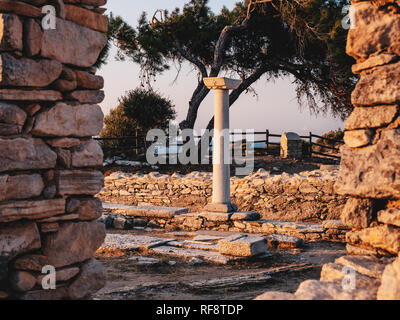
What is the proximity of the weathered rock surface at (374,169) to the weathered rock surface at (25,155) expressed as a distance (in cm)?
212

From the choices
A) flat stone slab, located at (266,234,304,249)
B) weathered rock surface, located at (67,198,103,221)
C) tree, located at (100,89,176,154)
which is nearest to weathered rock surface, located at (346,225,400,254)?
weathered rock surface, located at (67,198,103,221)

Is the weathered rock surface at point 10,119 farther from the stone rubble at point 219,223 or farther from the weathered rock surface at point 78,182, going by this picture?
the stone rubble at point 219,223

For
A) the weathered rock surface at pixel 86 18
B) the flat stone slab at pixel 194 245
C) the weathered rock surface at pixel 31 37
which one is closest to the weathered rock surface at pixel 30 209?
the weathered rock surface at pixel 31 37

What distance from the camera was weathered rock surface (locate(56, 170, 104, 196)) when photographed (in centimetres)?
345

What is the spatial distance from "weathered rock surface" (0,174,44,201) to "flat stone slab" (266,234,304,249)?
593 centimetres

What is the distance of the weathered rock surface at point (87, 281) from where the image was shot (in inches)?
137

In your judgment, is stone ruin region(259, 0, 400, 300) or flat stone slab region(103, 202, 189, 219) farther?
flat stone slab region(103, 202, 189, 219)

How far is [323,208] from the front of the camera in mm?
10773

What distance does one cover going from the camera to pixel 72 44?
3.53m

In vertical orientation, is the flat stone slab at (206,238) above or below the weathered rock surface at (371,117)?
below

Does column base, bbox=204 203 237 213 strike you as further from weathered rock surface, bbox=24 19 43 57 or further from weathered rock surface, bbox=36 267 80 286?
weathered rock surface, bbox=24 19 43 57

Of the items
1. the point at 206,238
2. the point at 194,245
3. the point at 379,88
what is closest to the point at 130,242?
the point at 194,245

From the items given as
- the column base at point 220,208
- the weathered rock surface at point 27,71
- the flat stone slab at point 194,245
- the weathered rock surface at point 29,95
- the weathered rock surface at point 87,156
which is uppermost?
Result: the weathered rock surface at point 27,71
